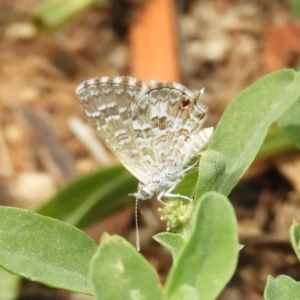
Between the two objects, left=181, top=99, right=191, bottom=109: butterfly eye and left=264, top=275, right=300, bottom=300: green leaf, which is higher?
left=181, top=99, right=191, bottom=109: butterfly eye

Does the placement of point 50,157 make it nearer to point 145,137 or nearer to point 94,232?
point 94,232

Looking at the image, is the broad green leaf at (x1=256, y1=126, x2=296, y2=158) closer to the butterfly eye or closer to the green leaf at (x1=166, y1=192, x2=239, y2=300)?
the butterfly eye

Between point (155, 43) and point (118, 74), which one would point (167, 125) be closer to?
point (155, 43)

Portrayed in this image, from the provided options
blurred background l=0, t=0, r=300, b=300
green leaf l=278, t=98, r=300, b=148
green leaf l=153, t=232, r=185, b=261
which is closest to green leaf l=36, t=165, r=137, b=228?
blurred background l=0, t=0, r=300, b=300

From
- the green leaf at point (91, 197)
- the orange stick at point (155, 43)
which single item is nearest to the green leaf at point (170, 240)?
the green leaf at point (91, 197)

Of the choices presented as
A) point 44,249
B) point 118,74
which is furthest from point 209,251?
point 118,74

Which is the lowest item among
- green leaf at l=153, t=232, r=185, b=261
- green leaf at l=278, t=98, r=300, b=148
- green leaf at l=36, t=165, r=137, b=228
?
green leaf at l=36, t=165, r=137, b=228
